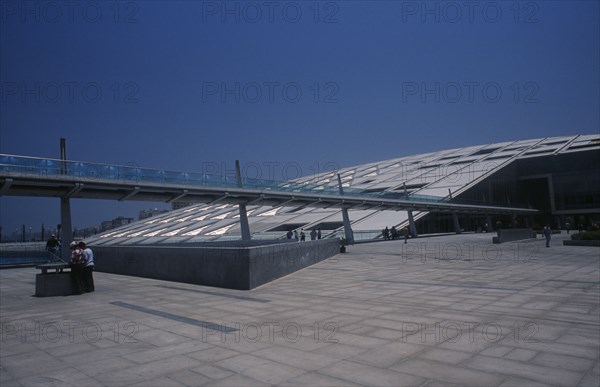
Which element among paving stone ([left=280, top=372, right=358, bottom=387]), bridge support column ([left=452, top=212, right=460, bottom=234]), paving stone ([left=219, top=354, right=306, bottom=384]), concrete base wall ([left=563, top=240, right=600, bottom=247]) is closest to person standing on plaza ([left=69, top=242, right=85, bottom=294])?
paving stone ([left=219, top=354, right=306, bottom=384])

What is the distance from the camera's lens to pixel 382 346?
6.33 m

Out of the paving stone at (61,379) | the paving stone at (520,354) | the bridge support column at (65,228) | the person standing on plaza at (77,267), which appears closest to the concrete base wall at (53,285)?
the person standing on plaza at (77,267)

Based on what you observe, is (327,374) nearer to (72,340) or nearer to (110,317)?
(72,340)

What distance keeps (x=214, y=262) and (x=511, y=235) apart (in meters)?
30.9

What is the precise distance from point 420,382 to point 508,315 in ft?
15.2

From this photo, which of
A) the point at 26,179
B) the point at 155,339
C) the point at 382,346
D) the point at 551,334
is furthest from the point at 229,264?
the point at 26,179

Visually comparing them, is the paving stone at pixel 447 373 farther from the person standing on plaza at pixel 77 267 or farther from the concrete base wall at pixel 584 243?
the concrete base wall at pixel 584 243

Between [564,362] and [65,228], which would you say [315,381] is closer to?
[564,362]

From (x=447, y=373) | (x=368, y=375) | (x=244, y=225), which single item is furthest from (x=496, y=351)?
(x=244, y=225)

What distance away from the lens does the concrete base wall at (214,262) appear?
43.9 ft

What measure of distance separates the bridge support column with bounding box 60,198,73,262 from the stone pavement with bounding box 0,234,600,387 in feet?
35.4

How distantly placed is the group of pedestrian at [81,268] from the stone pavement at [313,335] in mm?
547

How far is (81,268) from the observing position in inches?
505

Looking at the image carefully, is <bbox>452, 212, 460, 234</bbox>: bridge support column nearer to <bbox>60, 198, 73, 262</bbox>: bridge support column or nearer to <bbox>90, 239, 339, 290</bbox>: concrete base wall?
<bbox>90, 239, 339, 290</bbox>: concrete base wall
